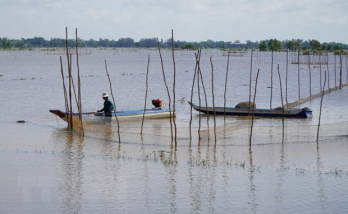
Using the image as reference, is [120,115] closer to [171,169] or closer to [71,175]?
[171,169]

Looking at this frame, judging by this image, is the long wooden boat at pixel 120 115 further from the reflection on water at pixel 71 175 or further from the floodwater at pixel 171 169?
the reflection on water at pixel 71 175

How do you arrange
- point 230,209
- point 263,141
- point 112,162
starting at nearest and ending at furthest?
point 230,209
point 112,162
point 263,141

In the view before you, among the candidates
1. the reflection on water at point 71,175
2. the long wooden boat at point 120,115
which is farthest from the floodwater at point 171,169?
the long wooden boat at point 120,115

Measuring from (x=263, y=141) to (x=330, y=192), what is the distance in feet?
14.6

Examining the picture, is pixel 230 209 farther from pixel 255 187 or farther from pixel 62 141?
pixel 62 141

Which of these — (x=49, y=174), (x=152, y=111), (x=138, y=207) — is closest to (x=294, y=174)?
(x=138, y=207)

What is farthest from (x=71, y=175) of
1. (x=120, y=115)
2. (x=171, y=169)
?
(x=120, y=115)

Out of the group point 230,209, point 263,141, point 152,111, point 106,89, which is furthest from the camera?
point 106,89

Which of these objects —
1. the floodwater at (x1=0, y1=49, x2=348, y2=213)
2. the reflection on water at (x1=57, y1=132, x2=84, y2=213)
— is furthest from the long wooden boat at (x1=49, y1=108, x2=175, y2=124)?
the reflection on water at (x1=57, y1=132, x2=84, y2=213)

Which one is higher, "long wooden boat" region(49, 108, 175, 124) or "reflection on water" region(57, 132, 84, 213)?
"long wooden boat" region(49, 108, 175, 124)

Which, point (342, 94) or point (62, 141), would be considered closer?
point (62, 141)

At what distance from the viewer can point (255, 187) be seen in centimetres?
916

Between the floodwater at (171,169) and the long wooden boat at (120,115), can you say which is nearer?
the floodwater at (171,169)

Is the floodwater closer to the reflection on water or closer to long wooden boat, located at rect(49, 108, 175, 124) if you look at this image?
the reflection on water
